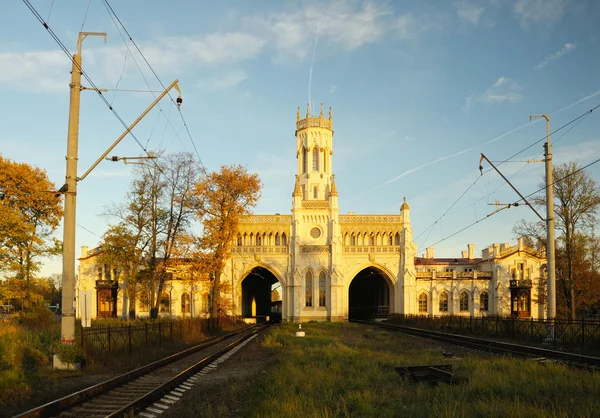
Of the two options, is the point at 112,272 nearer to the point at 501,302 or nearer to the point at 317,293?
the point at 317,293

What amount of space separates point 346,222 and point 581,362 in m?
44.5

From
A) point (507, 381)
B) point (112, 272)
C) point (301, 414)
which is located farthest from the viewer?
point (112, 272)

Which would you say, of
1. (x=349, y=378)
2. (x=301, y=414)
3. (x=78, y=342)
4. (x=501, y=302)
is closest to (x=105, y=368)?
(x=78, y=342)

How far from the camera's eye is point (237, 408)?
417 inches

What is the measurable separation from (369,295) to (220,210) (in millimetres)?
39179

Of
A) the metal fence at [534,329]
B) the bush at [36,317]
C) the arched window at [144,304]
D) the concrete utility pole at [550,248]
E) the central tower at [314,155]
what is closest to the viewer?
the metal fence at [534,329]

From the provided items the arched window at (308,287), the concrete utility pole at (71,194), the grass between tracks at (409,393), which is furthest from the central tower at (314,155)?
the grass between tracks at (409,393)

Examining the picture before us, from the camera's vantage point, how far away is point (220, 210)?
4378 cm

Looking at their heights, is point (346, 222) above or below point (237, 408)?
above

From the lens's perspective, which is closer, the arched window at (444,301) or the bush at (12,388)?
the bush at (12,388)

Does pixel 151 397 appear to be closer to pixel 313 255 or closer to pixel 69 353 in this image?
pixel 69 353

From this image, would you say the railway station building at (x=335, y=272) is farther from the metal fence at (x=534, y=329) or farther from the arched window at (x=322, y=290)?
the metal fence at (x=534, y=329)

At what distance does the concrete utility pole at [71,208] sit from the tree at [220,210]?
25252 millimetres

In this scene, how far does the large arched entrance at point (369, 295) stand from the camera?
65.1m
